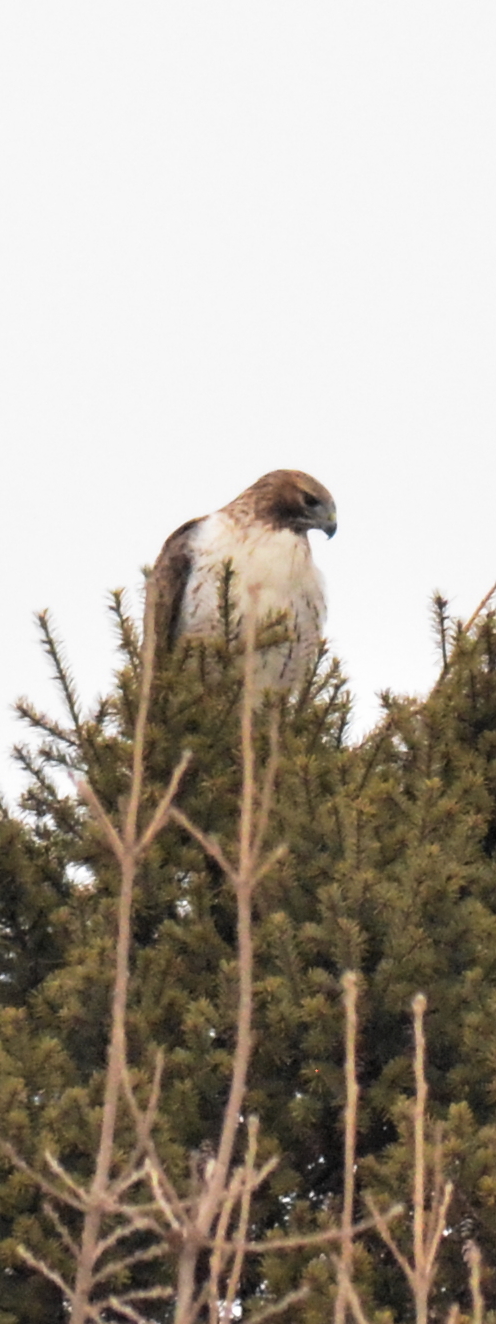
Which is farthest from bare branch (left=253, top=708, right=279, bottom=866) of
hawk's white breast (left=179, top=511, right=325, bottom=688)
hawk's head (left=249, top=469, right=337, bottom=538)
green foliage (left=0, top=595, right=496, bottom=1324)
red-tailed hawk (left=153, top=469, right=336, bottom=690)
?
hawk's head (left=249, top=469, right=337, bottom=538)

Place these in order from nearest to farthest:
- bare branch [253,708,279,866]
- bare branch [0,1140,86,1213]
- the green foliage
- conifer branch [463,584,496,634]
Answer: bare branch [253,708,279,866], bare branch [0,1140,86,1213], the green foliage, conifer branch [463,584,496,634]

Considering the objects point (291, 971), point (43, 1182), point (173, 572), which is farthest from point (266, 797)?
point (173, 572)

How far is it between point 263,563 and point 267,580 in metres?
0.14

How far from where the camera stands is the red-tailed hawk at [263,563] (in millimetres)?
7094

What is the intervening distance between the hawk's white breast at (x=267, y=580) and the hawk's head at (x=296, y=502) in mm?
119

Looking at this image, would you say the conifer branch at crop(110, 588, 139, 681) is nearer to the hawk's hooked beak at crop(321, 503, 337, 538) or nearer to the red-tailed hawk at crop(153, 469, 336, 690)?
the red-tailed hawk at crop(153, 469, 336, 690)

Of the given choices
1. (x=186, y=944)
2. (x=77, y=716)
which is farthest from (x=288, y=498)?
(x=186, y=944)

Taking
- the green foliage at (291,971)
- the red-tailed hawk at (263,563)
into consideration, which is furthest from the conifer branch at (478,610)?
the red-tailed hawk at (263,563)

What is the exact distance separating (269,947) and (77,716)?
112cm

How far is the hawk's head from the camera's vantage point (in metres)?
7.74

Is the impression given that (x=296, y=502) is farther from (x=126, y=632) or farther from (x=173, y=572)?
(x=126, y=632)

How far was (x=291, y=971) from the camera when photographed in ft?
12.6

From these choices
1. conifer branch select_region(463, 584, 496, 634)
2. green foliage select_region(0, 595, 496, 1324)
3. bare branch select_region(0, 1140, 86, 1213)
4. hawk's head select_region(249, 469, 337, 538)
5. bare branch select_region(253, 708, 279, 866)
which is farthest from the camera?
hawk's head select_region(249, 469, 337, 538)

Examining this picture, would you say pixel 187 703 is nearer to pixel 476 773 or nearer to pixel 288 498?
pixel 476 773
